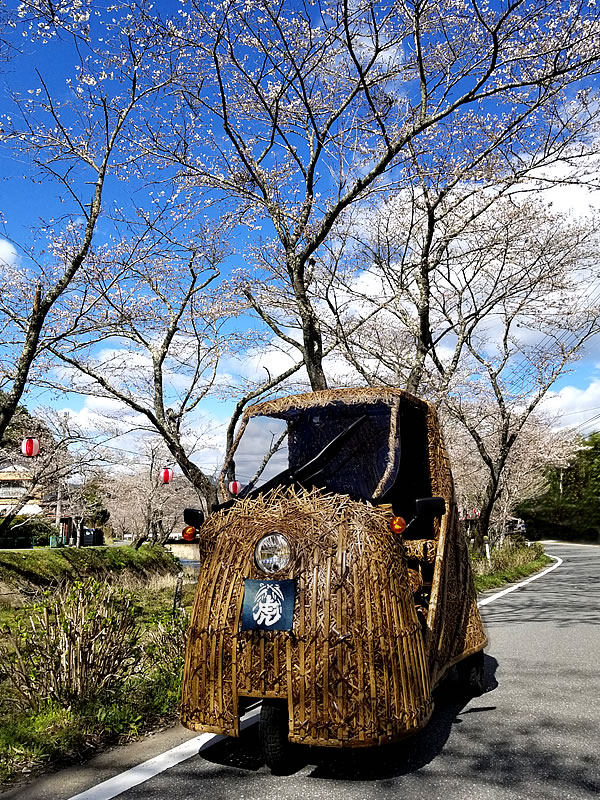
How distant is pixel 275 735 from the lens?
362 centimetres

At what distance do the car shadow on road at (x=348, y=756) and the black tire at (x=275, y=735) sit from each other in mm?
148

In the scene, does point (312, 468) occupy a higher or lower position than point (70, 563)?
higher

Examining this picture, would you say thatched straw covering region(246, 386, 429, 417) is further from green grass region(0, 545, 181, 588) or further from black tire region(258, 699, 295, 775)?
green grass region(0, 545, 181, 588)

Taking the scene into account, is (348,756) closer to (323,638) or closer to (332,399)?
(323,638)

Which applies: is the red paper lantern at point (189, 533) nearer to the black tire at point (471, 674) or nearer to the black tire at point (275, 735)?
the black tire at point (275, 735)

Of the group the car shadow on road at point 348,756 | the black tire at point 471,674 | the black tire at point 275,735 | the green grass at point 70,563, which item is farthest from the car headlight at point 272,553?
the green grass at point 70,563

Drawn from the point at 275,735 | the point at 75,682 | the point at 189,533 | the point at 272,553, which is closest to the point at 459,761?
the point at 275,735

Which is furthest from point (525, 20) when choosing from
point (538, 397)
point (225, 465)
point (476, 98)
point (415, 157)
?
point (538, 397)

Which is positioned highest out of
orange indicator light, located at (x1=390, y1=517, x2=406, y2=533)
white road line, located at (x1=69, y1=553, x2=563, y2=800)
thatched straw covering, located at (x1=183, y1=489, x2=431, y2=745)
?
orange indicator light, located at (x1=390, y1=517, x2=406, y2=533)

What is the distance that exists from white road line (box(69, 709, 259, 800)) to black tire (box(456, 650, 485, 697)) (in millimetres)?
2122

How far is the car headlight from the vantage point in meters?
3.66

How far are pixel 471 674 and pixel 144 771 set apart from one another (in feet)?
9.31

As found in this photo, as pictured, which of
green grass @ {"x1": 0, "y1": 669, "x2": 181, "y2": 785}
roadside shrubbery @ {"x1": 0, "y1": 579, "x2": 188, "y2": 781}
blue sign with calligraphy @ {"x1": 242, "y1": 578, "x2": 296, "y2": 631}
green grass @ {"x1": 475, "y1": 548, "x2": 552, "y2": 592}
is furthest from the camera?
green grass @ {"x1": 475, "y1": 548, "x2": 552, "y2": 592}

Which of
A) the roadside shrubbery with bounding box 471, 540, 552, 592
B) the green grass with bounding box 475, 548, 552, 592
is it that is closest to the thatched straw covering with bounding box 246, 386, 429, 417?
the green grass with bounding box 475, 548, 552, 592
